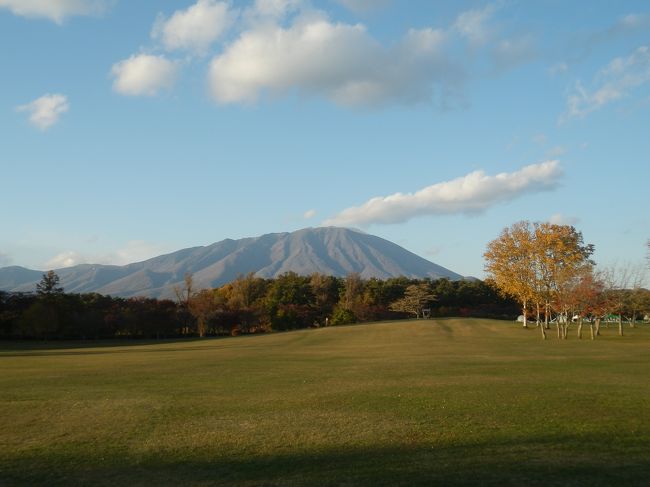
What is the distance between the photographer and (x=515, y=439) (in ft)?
36.4

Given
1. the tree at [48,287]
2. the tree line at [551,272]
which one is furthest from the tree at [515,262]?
the tree at [48,287]

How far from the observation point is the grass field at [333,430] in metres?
9.06

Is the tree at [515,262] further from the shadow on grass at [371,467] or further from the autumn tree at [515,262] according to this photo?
the shadow on grass at [371,467]

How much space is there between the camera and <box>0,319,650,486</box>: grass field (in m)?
9.06

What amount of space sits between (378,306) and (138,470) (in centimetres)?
10586

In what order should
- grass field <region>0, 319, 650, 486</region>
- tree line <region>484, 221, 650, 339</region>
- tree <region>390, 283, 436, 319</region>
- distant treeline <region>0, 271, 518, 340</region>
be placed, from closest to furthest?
grass field <region>0, 319, 650, 486</region> → tree line <region>484, 221, 650, 339</region> → distant treeline <region>0, 271, 518, 340</region> → tree <region>390, 283, 436, 319</region>

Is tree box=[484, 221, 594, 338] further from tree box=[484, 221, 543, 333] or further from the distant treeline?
the distant treeline

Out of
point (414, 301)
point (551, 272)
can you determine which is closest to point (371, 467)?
point (551, 272)

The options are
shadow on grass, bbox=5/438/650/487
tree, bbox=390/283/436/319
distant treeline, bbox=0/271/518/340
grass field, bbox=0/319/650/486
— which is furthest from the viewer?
tree, bbox=390/283/436/319

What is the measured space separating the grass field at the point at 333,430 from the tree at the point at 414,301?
280 feet

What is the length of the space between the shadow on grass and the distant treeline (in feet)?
271

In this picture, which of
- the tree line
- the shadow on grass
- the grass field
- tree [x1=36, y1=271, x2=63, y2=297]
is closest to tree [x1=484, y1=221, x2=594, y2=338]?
the tree line

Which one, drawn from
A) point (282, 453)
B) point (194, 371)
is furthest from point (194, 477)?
point (194, 371)

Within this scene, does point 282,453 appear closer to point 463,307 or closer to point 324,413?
point 324,413
